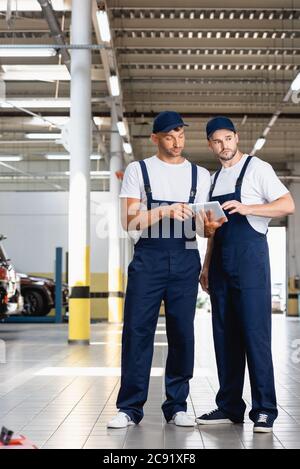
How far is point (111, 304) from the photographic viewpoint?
2228 cm

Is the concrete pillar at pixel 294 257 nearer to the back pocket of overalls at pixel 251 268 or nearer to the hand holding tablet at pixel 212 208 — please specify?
the back pocket of overalls at pixel 251 268

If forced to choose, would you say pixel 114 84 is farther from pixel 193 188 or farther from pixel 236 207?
pixel 236 207

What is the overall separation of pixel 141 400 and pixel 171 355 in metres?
0.29

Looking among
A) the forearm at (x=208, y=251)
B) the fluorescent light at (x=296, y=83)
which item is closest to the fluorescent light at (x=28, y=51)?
the fluorescent light at (x=296, y=83)

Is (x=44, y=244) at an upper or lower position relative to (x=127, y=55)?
lower

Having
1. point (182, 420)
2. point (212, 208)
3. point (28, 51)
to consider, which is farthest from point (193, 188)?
point (28, 51)

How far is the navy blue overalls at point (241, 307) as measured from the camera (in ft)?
14.6

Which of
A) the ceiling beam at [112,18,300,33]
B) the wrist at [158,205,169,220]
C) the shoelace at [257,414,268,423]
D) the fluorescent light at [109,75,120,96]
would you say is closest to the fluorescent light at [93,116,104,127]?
the fluorescent light at [109,75,120,96]

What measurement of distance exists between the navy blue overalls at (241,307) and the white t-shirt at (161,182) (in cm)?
20

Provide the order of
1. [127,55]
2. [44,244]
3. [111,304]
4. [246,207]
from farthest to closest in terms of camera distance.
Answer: [44,244], [111,304], [127,55], [246,207]

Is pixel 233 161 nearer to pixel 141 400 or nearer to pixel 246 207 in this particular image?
pixel 246 207

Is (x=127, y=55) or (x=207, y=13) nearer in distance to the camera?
(x=207, y=13)
